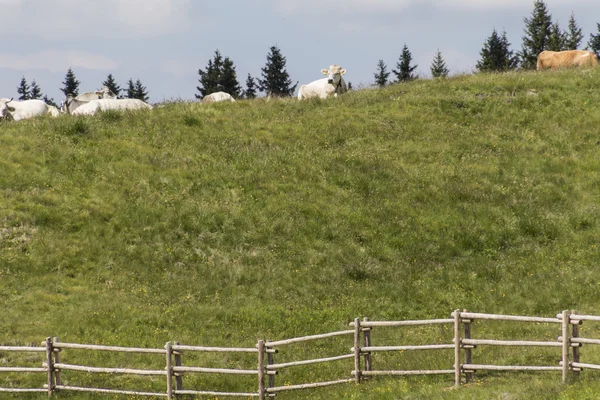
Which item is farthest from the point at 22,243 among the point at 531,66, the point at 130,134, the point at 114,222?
the point at 531,66

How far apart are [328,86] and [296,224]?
19.5 meters

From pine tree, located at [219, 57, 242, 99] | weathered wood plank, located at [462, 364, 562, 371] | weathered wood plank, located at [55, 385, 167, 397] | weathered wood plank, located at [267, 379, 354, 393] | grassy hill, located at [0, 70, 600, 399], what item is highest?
pine tree, located at [219, 57, 242, 99]

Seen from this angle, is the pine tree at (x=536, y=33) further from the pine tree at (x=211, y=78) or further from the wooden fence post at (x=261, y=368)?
the wooden fence post at (x=261, y=368)

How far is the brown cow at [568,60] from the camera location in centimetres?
5212

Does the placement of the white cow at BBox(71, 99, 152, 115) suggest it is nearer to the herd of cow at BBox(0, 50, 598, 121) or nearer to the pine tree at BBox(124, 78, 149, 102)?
the herd of cow at BBox(0, 50, 598, 121)

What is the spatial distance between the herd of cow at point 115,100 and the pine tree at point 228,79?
2730cm

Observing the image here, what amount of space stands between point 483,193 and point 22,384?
21.1m

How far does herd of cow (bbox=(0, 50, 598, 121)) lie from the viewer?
4250 cm

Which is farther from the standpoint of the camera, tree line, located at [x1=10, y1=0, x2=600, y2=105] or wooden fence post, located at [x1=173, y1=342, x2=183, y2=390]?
tree line, located at [x1=10, y1=0, x2=600, y2=105]

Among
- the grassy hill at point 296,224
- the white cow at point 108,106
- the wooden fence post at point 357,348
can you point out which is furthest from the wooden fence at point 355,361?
the white cow at point 108,106

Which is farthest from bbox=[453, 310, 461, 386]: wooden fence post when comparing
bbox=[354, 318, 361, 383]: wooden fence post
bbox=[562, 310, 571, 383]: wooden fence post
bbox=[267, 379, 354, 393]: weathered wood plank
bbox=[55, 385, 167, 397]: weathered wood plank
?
bbox=[55, 385, 167, 397]: weathered wood plank

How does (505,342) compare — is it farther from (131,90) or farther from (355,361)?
(131,90)

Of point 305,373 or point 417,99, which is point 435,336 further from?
point 417,99

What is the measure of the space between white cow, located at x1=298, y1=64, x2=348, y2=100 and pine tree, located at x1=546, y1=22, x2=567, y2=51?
114 ft
